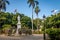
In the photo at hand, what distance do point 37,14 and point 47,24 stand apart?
192 feet

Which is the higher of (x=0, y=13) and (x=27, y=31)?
(x=0, y=13)

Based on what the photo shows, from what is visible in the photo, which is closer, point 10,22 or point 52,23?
point 52,23

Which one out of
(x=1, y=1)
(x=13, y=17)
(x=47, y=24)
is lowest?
(x=47, y=24)

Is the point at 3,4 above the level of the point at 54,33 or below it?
above

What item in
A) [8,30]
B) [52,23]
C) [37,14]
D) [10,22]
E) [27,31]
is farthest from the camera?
[37,14]

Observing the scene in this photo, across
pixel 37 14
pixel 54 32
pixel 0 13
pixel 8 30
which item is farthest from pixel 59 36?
pixel 37 14

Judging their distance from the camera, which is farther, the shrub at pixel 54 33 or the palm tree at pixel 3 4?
the palm tree at pixel 3 4

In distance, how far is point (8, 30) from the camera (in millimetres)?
40062

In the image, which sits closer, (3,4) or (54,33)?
(54,33)

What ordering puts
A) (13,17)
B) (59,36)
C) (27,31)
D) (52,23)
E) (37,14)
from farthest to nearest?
(37,14), (13,17), (27,31), (52,23), (59,36)

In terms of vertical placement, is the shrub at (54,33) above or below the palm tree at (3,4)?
below

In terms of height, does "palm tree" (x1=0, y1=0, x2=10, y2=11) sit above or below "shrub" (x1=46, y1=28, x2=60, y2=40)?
above

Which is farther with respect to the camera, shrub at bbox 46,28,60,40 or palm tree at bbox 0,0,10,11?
palm tree at bbox 0,0,10,11

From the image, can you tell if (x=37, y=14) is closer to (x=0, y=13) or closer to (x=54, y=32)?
(x=0, y=13)
